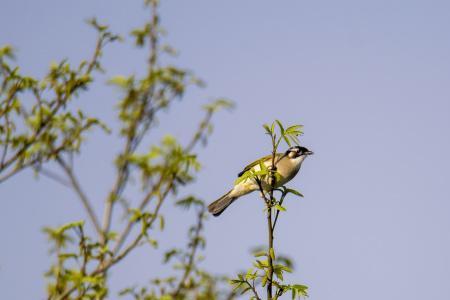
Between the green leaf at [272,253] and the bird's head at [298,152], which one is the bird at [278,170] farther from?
the green leaf at [272,253]

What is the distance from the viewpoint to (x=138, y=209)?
5.46 meters

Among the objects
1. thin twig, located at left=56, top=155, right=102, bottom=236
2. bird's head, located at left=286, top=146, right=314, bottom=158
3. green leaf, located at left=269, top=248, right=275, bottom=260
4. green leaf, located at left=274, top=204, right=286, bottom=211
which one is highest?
bird's head, located at left=286, top=146, right=314, bottom=158

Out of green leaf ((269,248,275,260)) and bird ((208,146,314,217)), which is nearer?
green leaf ((269,248,275,260))

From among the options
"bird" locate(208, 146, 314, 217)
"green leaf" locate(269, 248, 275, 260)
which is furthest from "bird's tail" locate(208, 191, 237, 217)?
"green leaf" locate(269, 248, 275, 260)

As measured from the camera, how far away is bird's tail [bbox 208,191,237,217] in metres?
9.72

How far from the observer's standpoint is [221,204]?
979cm

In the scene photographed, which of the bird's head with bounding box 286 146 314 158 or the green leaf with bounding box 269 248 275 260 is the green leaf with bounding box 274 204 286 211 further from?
the bird's head with bounding box 286 146 314 158

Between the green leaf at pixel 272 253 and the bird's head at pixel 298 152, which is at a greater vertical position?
the bird's head at pixel 298 152

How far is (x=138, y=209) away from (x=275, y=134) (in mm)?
1443

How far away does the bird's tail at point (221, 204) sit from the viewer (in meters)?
9.72

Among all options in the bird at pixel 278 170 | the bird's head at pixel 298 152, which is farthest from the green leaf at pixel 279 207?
the bird's head at pixel 298 152

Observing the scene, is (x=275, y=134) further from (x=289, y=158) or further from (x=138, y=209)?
(x=289, y=158)

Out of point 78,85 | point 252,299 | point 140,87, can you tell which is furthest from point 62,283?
point 140,87

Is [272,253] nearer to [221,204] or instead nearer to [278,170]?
[278,170]
